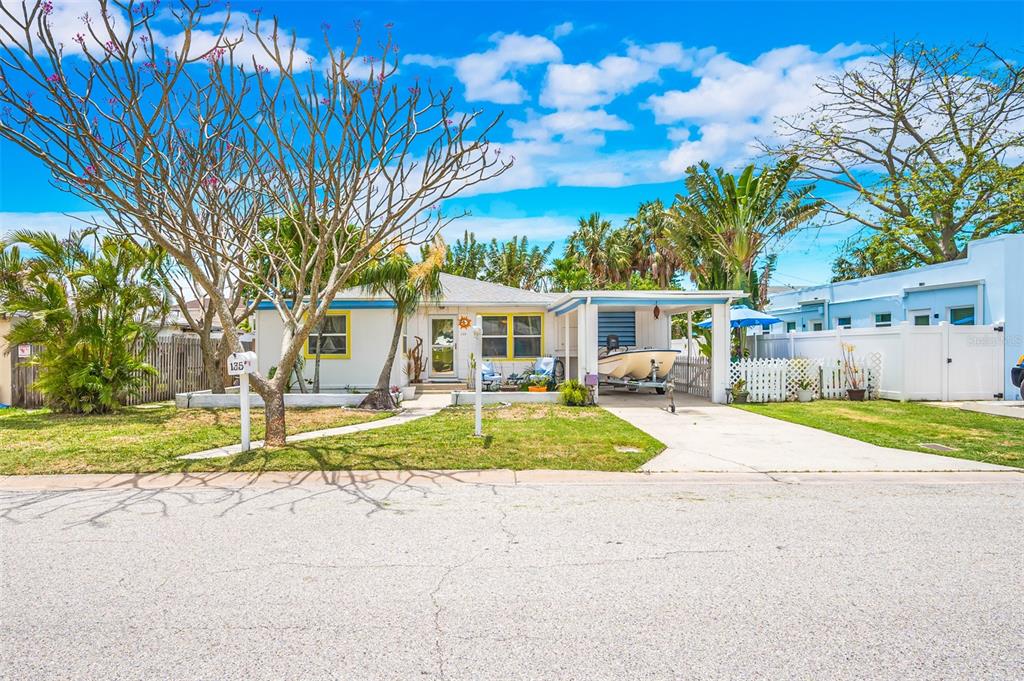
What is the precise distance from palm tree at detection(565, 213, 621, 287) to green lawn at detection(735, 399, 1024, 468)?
29021mm

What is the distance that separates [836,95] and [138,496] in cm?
3142

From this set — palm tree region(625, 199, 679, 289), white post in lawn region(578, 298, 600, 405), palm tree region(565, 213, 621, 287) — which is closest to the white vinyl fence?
white post in lawn region(578, 298, 600, 405)

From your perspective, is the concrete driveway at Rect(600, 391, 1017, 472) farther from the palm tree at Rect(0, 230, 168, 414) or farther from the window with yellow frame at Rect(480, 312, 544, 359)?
the palm tree at Rect(0, 230, 168, 414)

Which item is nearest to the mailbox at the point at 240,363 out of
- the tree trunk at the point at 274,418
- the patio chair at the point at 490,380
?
the tree trunk at the point at 274,418

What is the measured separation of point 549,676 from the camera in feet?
10.0

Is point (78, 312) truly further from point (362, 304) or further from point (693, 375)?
point (693, 375)

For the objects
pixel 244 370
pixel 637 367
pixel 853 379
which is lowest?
pixel 853 379

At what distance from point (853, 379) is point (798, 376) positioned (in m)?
1.36

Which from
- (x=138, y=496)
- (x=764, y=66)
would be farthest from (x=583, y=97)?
(x=138, y=496)

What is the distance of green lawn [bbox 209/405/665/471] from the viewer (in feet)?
26.2

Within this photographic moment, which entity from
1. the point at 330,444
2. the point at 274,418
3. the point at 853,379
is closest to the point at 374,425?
the point at 330,444

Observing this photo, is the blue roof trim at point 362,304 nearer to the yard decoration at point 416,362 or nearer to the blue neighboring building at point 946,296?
the yard decoration at point 416,362

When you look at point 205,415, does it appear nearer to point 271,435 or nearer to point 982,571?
point 271,435

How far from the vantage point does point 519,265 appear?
46844 millimetres
